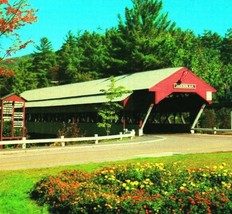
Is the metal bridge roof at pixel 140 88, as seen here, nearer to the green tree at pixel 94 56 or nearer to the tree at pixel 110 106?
the tree at pixel 110 106

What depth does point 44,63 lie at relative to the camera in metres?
110

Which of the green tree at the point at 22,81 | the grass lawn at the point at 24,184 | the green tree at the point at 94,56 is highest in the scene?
the green tree at the point at 94,56

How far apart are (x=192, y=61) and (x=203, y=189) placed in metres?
54.6

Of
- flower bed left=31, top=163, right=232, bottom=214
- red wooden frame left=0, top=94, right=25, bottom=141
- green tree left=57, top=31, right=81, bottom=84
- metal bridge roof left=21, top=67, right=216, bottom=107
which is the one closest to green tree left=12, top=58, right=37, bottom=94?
green tree left=57, top=31, right=81, bottom=84

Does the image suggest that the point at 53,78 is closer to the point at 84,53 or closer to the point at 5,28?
the point at 84,53

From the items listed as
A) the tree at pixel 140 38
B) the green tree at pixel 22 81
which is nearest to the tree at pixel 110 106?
the tree at pixel 140 38

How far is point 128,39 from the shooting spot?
77188 millimetres

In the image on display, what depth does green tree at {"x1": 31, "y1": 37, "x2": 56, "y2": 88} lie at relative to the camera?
344 ft

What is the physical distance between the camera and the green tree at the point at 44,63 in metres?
105

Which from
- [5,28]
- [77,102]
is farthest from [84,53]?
[5,28]

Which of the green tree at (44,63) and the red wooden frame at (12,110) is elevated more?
the green tree at (44,63)

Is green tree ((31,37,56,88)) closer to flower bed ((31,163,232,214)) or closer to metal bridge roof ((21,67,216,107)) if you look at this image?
metal bridge roof ((21,67,216,107))

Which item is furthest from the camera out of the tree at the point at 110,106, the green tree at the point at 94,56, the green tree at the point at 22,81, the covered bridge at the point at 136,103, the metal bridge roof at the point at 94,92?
the green tree at the point at 94,56

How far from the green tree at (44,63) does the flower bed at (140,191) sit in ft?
308
